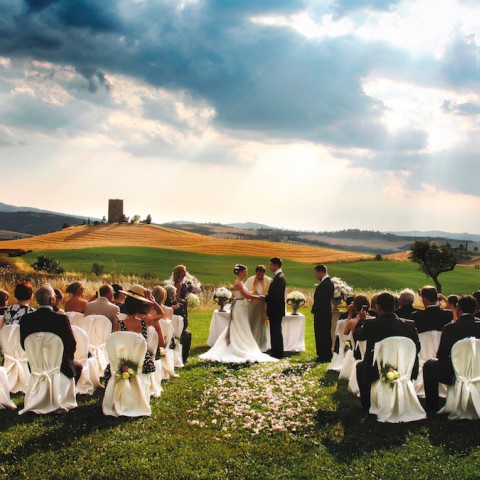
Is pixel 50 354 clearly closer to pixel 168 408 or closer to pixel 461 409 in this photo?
pixel 168 408

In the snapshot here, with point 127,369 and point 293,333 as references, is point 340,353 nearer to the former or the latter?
point 293,333

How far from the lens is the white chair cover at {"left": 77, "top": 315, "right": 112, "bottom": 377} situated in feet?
36.5

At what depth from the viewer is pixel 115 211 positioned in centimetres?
7275

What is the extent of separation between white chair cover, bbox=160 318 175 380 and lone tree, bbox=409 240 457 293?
31.1 meters

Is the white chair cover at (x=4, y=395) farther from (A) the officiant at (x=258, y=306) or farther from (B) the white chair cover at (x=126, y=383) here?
(A) the officiant at (x=258, y=306)

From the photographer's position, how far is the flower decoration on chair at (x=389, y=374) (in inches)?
339

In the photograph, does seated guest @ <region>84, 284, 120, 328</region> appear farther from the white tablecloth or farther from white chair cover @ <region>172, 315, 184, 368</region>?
the white tablecloth

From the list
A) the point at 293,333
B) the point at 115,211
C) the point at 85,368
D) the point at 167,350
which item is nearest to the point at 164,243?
the point at 115,211

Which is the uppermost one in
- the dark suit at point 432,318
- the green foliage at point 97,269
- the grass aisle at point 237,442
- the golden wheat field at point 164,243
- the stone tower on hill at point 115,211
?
the stone tower on hill at point 115,211

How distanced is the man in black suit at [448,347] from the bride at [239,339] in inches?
203

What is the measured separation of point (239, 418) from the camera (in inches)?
356

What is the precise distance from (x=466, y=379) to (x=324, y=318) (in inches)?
215

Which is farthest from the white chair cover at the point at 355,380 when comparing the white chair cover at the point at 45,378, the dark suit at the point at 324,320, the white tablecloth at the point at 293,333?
the white tablecloth at the point at 293,333

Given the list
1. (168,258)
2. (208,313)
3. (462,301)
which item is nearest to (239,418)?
(462,301)
